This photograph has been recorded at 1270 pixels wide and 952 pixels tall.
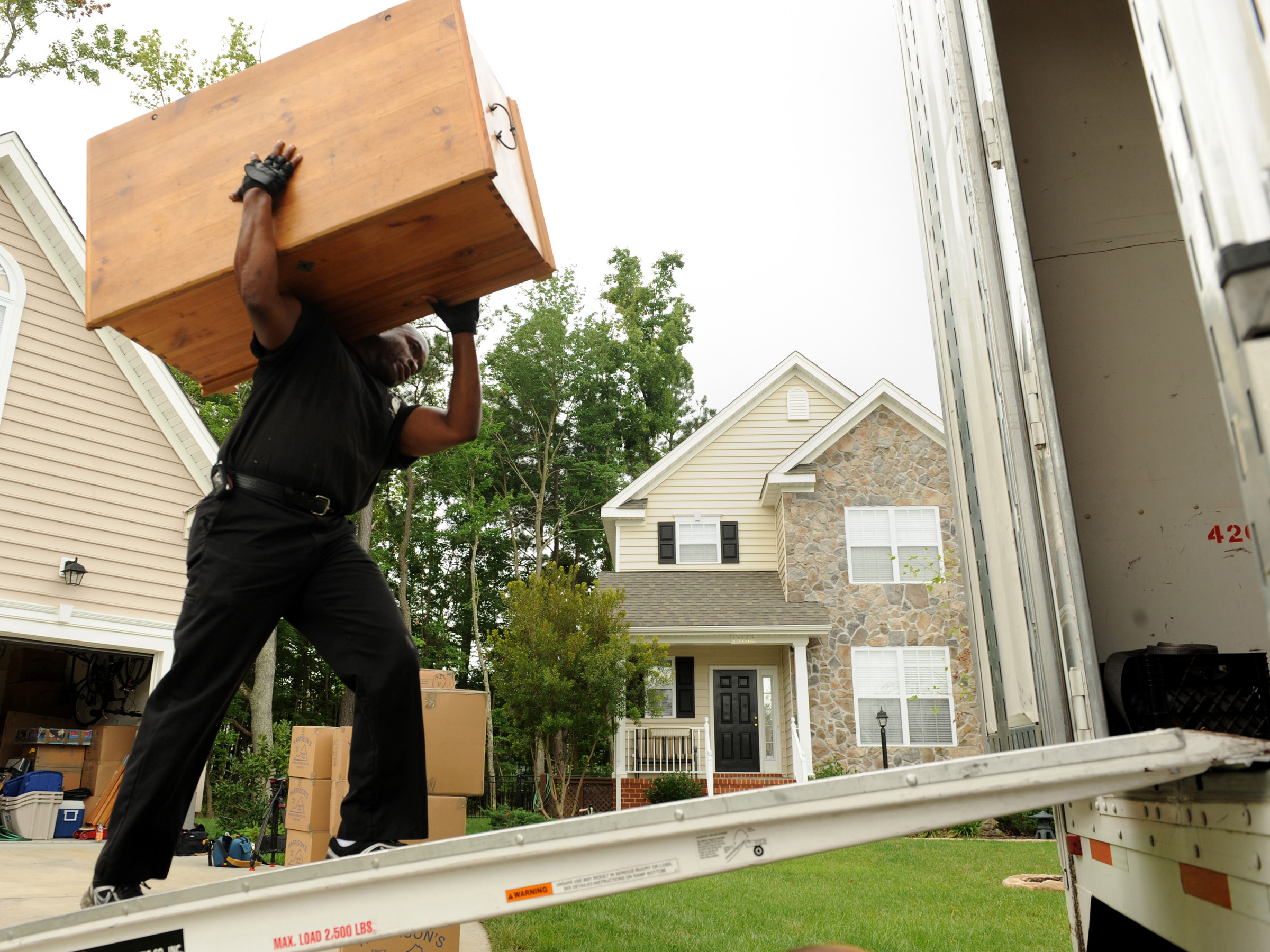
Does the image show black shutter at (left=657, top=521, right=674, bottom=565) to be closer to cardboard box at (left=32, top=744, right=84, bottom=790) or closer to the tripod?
the tripod

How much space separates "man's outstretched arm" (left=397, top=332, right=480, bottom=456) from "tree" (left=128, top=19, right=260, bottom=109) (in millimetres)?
15565

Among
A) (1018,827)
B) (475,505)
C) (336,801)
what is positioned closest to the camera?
(336,801)

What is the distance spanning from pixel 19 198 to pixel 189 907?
10.8 m

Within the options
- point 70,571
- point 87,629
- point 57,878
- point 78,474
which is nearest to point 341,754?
point 57,878

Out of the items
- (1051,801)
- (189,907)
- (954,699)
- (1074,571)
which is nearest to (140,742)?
(189,907)

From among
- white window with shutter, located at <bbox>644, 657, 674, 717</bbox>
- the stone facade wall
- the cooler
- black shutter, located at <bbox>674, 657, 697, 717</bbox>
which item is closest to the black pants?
the cooler

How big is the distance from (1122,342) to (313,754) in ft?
13.1

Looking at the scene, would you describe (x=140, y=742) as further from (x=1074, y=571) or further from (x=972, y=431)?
(x=972, y=431)

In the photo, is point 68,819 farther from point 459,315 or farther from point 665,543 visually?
point 665,543

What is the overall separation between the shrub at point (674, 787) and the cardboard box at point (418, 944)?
1225 centimetres

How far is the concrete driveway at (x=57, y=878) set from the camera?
356cm

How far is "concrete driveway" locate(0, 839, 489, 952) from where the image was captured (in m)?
3.56

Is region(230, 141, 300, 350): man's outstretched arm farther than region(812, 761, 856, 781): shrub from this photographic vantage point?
No

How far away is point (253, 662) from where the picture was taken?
218 cm
